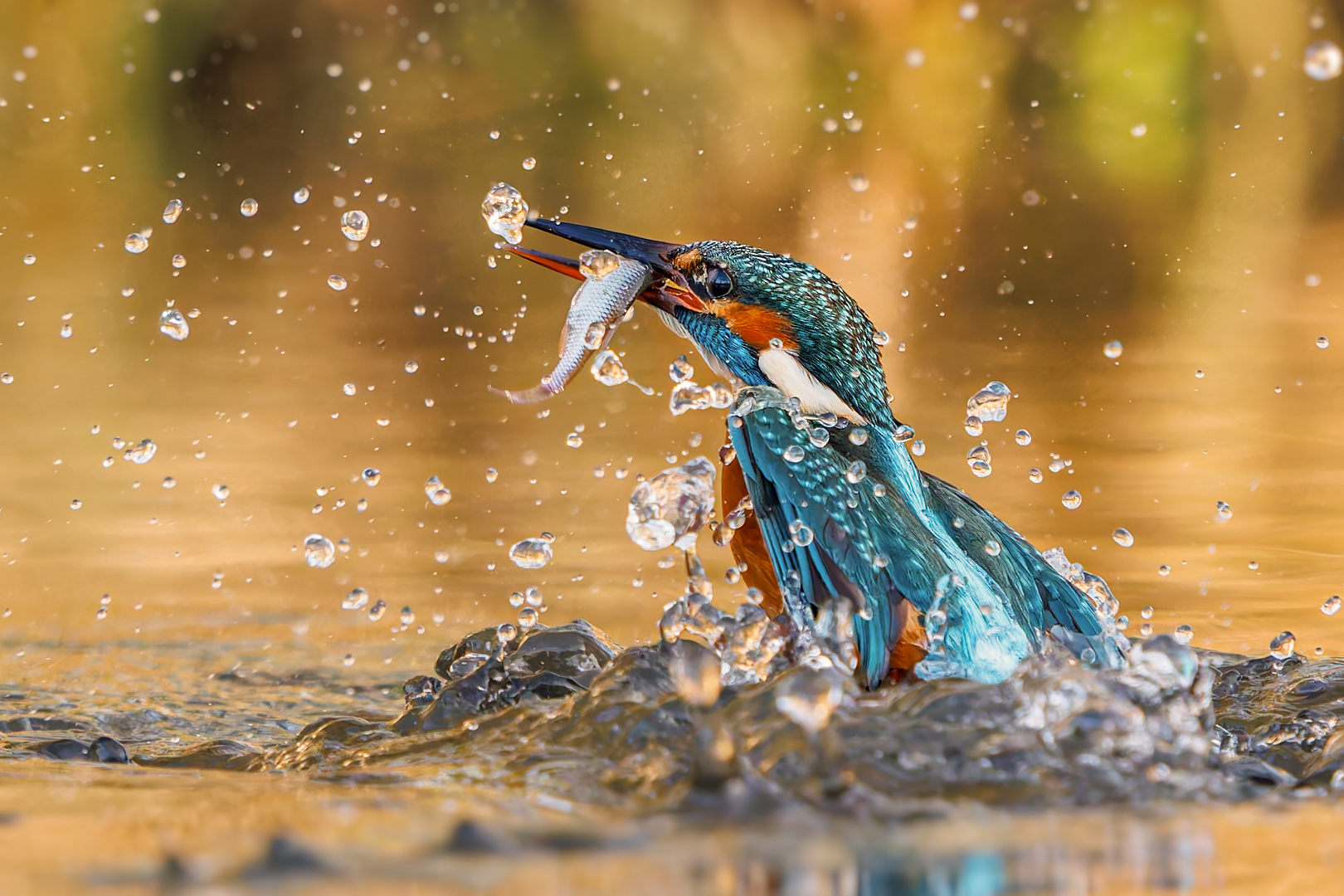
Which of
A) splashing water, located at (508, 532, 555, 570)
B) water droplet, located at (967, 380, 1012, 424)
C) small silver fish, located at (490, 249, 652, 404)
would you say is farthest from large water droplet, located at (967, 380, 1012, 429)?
splashing water, located at (508, 532, 555, 570)

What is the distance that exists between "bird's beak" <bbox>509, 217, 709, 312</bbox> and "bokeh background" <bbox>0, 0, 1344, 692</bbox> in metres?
1.20

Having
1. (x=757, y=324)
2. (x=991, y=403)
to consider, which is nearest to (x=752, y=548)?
(x=757, y=324)

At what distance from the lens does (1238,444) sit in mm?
4094

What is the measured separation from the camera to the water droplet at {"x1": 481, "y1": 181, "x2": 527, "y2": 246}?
2.43m

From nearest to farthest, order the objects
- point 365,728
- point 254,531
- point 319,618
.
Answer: point 365,728, point 319,618, point 254,531

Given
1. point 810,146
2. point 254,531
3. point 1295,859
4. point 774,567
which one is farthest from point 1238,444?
point 1295,859

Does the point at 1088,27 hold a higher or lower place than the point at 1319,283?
higher

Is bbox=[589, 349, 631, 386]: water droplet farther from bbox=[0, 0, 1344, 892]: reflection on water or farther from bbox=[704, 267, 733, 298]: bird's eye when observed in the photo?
bbox=[704, 267, 733, 298]: bird's eye

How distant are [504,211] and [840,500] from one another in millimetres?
827

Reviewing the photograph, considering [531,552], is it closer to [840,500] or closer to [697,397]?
[697,397]

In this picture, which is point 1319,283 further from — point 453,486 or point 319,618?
Answer: point 319,618

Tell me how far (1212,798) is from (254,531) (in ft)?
8.87

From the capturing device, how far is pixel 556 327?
4684 mm

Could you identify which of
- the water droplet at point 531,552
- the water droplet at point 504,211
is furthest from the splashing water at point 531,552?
the water droplet at point 504,211
